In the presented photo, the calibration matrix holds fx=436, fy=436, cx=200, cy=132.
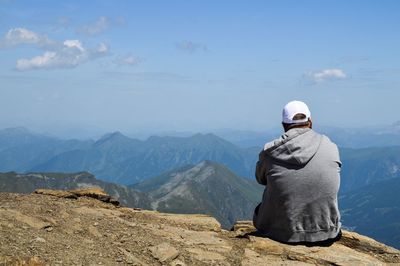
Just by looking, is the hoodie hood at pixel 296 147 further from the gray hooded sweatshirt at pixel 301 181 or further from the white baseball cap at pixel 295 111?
the white baseball cap at pixel 295 111

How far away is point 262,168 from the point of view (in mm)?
11156

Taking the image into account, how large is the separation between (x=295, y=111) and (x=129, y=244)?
17.6 feet

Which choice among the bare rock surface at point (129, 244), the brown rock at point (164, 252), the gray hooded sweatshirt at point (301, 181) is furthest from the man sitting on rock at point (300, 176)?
the brown rock at point (164, 252)

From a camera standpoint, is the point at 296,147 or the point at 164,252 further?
the point at 164,252

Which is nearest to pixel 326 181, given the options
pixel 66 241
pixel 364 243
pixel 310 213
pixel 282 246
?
pixel 310 213

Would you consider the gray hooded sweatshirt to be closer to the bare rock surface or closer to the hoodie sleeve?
the hoodie sleeve

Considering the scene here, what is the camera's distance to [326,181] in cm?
1076

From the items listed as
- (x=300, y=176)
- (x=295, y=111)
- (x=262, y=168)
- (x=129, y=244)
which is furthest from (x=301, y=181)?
(x=129, y=244)

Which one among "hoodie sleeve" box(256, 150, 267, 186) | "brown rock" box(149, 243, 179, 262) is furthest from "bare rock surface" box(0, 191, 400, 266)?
"hoodie sleeve" box(256, 150, 267, 186)

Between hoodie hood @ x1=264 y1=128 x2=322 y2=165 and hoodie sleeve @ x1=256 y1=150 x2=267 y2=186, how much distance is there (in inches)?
10.4

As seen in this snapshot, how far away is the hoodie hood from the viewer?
34.5 feet

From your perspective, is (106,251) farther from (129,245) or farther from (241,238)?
(241,238)

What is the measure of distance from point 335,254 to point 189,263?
12.8 feet

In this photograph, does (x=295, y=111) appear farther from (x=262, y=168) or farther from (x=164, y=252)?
(x=164, y=252)
